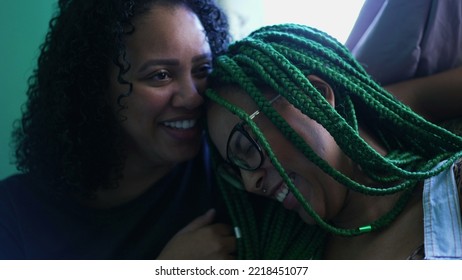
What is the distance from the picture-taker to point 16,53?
1.11 m

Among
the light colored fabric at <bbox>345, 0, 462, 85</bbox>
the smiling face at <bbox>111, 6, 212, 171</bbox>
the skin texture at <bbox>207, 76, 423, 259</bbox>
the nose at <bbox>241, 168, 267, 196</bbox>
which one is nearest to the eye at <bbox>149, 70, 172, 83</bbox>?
the smiling face at <bbox>111, 6, 212, 171</bbox>

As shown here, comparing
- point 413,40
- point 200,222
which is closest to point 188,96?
point 200,222

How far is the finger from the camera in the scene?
3.02ft

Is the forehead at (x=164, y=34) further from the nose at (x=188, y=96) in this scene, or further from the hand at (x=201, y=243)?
the hand at (x=201, y=243)

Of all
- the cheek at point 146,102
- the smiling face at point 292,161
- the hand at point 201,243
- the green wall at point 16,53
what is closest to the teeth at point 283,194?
the smiling face at point 292,161

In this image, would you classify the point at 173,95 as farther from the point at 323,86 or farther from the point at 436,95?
the point at 436,95

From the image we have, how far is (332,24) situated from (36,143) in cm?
79

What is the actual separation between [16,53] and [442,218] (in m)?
0.98

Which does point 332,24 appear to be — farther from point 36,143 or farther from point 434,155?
point 36,143

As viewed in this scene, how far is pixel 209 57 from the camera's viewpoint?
0.92m

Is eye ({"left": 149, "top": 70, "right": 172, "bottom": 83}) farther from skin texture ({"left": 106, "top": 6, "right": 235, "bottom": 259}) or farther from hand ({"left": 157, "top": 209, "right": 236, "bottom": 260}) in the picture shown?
hand ({"left": 157, "top": 209, "right": 236, "bottom": 260})

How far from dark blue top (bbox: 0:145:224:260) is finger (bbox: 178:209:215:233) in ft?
0.14

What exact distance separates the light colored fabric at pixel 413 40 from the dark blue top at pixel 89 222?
0.45 m
